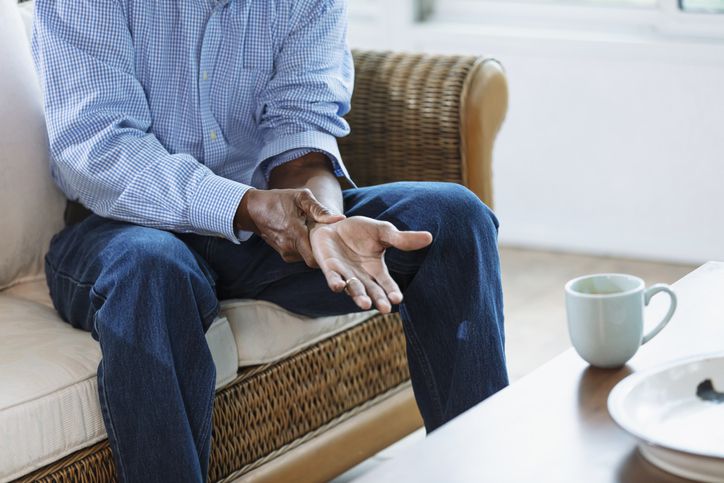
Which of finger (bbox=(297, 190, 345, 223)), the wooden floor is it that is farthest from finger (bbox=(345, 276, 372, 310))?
the wooden floor

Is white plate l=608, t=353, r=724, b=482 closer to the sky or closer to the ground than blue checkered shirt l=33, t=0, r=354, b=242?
closer to the ground

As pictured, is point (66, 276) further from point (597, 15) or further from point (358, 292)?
point (597, 15)

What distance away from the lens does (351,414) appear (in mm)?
1727

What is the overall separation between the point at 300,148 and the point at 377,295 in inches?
17.5

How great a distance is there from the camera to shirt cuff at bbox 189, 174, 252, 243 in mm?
1486

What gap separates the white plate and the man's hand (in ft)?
1.07

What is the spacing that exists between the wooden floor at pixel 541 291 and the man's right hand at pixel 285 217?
2.69ft

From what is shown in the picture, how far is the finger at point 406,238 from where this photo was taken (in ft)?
4.30

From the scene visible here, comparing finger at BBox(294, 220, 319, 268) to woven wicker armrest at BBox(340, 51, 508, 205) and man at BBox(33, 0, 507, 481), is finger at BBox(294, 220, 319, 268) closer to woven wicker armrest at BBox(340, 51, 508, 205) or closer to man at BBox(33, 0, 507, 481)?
man at BBox(33, 0, 507, 481)

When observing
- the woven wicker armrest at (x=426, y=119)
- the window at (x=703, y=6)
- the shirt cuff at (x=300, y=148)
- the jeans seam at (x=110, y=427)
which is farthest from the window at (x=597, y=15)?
the jeans seam at (x=110, y=427)

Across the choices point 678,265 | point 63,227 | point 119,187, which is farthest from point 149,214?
point 678,265

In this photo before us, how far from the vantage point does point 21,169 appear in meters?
1.65

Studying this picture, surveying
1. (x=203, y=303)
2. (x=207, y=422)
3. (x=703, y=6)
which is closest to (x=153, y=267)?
(x=203, y=303)

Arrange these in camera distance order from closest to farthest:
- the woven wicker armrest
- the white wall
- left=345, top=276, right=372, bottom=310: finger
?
left=345, top=276, right=372, bottom=310: finger, the woven wicker armrest, the white wall
